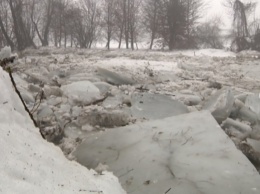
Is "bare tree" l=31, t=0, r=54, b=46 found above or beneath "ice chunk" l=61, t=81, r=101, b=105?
above

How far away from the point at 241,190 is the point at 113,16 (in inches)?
796

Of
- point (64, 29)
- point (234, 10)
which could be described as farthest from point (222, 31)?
point (64, 29)

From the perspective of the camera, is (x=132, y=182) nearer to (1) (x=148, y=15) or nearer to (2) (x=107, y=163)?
(2) (x=107, y=163)

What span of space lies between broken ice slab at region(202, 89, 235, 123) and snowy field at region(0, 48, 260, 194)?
0.03ft

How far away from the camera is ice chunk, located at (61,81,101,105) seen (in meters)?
3.49

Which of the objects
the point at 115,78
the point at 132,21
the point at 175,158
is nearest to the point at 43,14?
the point at 132,21

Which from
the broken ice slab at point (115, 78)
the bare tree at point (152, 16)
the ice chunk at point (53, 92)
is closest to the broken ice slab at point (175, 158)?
the ice chunk at point (53, 92)

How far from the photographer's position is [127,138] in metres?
2.31

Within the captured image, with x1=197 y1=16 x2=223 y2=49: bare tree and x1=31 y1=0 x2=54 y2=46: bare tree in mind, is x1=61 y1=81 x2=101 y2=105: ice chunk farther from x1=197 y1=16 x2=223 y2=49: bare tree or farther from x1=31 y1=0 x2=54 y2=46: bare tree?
x1=31 y1=0 x2=54 y2=46: bare tree

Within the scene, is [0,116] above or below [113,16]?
below

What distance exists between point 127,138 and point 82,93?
141 centimetres

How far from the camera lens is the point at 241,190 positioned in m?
1.77

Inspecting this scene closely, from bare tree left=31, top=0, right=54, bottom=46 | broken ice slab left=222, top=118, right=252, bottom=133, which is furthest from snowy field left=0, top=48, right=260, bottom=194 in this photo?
bare tree left=31, top=0, right=54, bottom=46

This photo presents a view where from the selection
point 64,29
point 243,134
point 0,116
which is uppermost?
point 64,29
